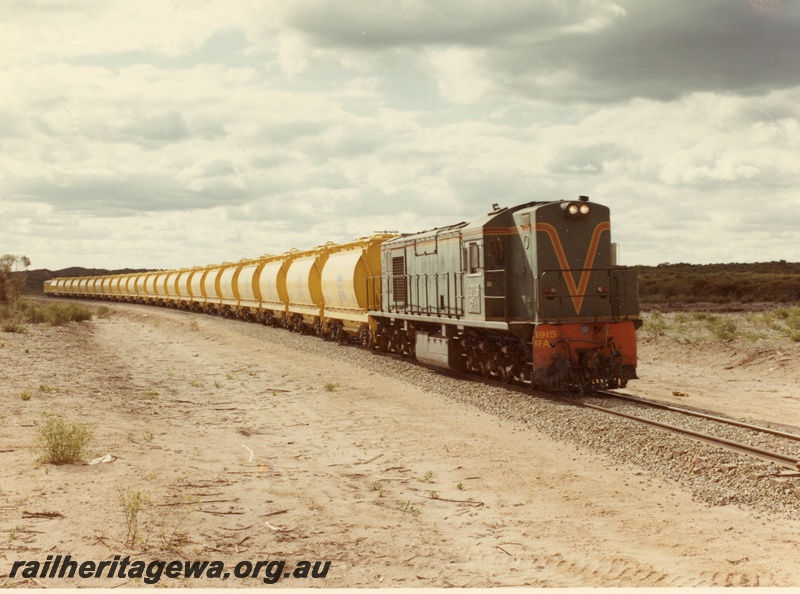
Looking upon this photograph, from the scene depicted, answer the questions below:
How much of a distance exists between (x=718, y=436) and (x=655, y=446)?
4.53 ft

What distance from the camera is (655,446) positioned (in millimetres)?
11039

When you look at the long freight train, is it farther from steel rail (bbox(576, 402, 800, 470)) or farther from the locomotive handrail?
steel rail (bbox(576, 402, 800, 470))

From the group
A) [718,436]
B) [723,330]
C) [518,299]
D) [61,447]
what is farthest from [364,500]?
[723,330]

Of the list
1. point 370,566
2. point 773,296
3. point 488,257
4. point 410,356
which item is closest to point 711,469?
point 370,566

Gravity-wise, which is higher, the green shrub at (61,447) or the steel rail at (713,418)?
the green shrub at (61,447)

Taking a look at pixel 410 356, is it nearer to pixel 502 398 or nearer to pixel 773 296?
pixel 502 398

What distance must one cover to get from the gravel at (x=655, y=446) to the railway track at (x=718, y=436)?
0.21 meters

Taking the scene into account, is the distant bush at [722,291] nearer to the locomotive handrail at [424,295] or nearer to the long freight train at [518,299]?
the locomotive handrail at [424,295]

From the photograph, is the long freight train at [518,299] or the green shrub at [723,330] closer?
the long freight train at [518,299]

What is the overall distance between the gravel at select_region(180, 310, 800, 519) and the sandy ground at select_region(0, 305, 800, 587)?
0.37 metres

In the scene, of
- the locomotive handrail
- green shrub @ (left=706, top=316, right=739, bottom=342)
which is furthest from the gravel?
green shrub @ (left=706, top=316, right=739, bottom=342)

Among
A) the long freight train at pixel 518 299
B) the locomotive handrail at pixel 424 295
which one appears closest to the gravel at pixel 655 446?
the long freight train at pixel 518 299

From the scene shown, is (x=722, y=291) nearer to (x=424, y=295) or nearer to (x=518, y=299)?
(x=424, y=295)

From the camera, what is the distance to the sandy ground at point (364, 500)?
670 centimetres
